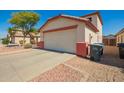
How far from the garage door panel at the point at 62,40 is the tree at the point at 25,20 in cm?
1379

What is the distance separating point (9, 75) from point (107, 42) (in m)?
28.2

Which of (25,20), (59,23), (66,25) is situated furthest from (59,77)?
(25,20)

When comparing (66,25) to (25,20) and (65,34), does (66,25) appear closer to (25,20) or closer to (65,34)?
(65,34)

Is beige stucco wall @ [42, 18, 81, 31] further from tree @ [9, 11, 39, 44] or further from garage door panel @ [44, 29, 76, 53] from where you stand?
tree @ [9, 11, 39, 44]

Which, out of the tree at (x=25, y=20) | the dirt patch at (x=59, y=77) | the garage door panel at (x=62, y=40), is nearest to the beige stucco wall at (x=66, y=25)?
the garage door panel at (x=62, y=40)

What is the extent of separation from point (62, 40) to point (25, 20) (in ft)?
57.3

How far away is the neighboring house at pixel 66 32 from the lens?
10.4 meters

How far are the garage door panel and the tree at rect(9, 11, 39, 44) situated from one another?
45.2 feet

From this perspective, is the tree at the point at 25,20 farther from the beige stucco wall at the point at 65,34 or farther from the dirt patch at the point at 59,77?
the dirt patch at the point at 59,77

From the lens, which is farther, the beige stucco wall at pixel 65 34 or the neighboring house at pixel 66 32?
the neighboring house at pixel 66 32

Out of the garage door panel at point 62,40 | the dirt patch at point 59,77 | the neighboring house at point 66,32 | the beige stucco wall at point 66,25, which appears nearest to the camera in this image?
the dirt patch at point 59,77

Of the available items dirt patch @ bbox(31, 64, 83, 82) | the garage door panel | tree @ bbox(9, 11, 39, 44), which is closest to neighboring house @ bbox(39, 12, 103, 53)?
the garage door panel

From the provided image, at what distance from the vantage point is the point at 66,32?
1162cm

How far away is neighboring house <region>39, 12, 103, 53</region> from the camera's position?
10.4 metres
